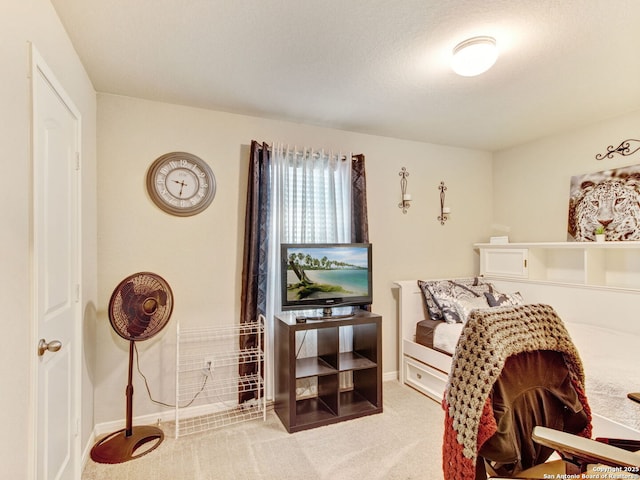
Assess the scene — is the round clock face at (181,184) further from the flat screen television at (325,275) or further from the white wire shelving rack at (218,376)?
the white wire shelving rack at (218,376)

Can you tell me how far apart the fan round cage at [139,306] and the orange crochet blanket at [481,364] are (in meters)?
1.93

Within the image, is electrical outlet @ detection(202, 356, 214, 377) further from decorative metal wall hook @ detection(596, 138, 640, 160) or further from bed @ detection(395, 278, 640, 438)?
decorative metal wall hook @ detection(596, 138, 640, 160)

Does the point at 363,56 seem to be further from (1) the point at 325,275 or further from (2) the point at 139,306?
(2) the point at 139,306

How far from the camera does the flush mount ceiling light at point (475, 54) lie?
1880mm

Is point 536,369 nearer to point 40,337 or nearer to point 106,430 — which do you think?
point 40,337

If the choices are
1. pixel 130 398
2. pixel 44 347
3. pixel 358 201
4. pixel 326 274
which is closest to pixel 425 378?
pixel 326 274

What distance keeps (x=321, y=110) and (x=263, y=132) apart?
0.57 meters

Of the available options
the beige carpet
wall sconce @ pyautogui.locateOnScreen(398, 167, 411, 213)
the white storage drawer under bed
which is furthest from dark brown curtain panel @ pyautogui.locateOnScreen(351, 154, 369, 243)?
the beige carpet

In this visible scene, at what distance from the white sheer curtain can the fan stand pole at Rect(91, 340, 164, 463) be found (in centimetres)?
96

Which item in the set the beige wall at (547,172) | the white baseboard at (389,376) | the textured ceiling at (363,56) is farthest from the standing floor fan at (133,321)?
the beige wall at (547,172)

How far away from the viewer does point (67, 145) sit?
1853 mm

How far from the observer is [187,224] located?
2793 mm

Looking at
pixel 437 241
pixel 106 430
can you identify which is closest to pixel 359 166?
pixel 437 241

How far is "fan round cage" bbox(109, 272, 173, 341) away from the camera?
2250mm
